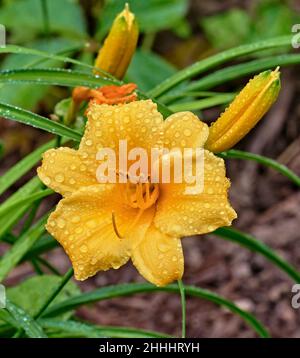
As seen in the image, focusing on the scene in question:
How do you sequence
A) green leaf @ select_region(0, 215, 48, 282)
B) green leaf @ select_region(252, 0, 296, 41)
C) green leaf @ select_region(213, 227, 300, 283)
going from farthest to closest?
green leaf @ select_region(252, 0, 296, 41), green leaf @ select_region(213, 227, 300, 283), green leaf @ select_region(0, 215, 48, 282)

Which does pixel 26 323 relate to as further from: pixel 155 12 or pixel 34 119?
pixel 155 12

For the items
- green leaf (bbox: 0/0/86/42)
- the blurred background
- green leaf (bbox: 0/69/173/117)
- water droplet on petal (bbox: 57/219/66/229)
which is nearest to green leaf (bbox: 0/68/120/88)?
green leaf (bbox: 0/69/173/117)

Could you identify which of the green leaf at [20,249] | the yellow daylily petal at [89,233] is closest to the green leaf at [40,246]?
the green leaf at [20,249]

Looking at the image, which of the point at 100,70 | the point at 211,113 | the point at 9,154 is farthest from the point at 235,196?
the point at 100,70

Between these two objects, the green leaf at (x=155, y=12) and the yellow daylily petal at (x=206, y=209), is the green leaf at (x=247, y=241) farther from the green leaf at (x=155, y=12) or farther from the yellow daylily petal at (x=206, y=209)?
the green leaf at (x=155, y=12)

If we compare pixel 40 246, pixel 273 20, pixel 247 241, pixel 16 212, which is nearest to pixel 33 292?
pixel 40 246

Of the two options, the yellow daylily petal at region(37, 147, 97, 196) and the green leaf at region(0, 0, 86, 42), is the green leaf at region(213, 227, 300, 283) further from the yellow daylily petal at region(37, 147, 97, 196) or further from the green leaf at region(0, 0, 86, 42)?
the green leaf at region(0, 0, 86, 42)
